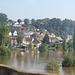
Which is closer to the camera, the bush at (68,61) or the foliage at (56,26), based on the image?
the bush at (68,61)

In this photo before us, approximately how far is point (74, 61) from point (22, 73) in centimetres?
1397

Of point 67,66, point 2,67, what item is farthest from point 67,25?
point 2,67

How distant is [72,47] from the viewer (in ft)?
178

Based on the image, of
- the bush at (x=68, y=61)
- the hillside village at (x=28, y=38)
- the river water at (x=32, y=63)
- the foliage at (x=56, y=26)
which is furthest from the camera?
the foliage at (x=56, y=26)

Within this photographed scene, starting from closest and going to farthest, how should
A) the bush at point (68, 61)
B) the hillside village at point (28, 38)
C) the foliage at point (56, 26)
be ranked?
1. the bush at point (68, 61)
2. the hillside village at point (28, 38)
3. the foliage at point (56, 26)

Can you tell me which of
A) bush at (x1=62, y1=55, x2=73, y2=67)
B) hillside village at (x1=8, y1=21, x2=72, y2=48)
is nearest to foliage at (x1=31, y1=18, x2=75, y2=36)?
hillside village at (x1=8, y1=21, x2=72, y2=48)

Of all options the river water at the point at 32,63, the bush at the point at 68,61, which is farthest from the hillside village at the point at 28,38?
the bush at the point at 68,61

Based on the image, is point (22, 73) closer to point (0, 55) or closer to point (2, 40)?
point (0, 55)

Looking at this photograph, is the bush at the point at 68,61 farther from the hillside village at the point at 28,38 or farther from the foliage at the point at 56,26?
the foliage at the point at 56,26

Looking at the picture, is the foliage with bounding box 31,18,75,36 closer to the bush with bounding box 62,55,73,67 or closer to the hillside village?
the hillside village

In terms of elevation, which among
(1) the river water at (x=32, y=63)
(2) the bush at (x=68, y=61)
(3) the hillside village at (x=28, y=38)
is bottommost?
(1) the river water at (x=32, y=63)

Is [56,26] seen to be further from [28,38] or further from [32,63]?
[32,63]

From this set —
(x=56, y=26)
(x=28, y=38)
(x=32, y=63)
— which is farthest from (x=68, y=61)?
(x=56, y=26)

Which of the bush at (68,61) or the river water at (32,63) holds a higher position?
the bush at (68,61)
